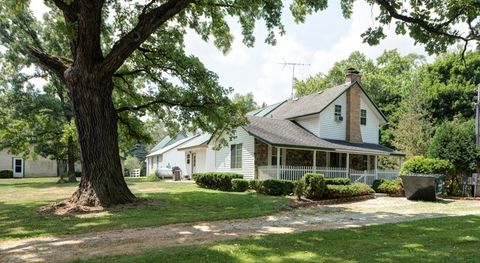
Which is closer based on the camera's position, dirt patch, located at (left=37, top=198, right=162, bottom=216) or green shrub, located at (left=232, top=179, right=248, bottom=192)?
dirt patch, located at (left=37, top=198, right=162, bottom=216)

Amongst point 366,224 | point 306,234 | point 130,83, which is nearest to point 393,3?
point 366,224

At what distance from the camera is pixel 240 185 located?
21.7 meters

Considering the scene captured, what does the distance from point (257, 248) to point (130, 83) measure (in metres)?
13.6

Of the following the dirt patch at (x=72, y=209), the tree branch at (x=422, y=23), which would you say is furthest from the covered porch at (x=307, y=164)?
the tree branch at (x=422, y=23)

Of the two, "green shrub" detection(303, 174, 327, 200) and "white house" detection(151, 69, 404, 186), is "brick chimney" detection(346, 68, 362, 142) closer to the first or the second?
"white house" detection(151, 69, 404, 186)

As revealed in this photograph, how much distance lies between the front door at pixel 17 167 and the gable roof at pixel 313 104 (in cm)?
3078

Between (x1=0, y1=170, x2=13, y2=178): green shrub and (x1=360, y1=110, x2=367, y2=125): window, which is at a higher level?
(x1=360, y1=110, x2=367, y2=125): window

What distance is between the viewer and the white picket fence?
73.8ft

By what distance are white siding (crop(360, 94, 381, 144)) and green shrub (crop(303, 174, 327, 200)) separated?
1184 centimetres

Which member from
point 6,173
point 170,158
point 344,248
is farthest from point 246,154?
point 6,173

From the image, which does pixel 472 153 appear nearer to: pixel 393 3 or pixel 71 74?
pixel 393 3

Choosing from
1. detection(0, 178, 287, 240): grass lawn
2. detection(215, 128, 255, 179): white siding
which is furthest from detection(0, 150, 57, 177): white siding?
detection(0, 178, 287, 240): grass lawn

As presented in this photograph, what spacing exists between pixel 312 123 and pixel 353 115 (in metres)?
2.98

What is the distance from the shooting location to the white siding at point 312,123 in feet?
86.3
